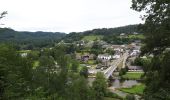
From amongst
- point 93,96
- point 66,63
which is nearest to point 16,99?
point 93,96

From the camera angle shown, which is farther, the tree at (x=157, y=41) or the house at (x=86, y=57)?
the house at (x=86, y=57)

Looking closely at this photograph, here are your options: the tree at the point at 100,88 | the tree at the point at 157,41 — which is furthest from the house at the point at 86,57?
the tree at the point at 157,41

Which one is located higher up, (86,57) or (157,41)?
(157,41)

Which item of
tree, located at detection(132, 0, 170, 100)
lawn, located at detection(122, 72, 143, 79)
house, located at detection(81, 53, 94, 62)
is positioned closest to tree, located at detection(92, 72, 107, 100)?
lawn, located at detection(122, 72, 143, 79)

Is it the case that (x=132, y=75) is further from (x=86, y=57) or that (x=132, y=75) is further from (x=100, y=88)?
(x=86, y=57)

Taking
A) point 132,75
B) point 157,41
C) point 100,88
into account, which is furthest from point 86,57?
point 157,41

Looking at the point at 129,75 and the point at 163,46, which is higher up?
the point at 163,46

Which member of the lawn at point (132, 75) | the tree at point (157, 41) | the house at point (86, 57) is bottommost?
Answer: the lawn at point (132, 75)

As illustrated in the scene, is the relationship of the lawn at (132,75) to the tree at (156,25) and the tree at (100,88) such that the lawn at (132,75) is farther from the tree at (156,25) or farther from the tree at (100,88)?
the tree at (156,25)

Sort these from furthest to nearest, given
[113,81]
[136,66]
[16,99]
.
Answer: [136,66], [113,81], [16,99]

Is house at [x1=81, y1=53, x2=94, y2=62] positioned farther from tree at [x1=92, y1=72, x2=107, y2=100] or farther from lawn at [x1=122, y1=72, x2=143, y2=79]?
tree at [x1=92, y1=72, x2=107, y2=100]

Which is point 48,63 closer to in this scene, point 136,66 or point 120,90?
point 120,90
